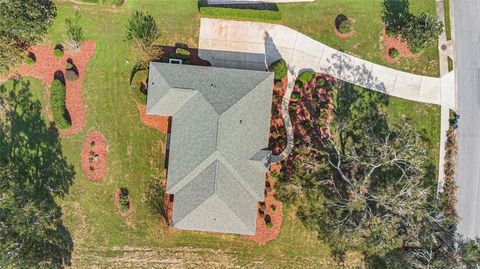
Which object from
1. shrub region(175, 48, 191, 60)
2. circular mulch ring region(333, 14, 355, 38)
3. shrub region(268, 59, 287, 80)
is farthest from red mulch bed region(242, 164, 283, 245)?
circular mulch ring region(333, 14, 355, 38)

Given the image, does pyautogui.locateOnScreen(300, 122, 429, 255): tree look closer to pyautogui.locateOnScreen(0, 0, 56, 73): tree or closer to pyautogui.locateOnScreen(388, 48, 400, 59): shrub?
pyautogui.locateOnScreen(388, 48, 400, 59): shrub

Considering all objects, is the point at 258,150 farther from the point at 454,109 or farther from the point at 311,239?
the point at 454,109

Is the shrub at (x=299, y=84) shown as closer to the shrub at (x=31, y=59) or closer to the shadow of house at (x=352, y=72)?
the shadow of house at (x=352, y=72)

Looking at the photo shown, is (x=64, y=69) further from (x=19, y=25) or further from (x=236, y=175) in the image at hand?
(x=236, y=175)

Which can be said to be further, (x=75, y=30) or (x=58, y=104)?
(x=75, y=30)

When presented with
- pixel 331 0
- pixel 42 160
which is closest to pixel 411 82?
pixel 331 0

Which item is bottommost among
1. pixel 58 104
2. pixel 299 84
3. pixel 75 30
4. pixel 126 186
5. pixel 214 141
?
pixel 126 186

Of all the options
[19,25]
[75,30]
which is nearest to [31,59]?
[19,25]
